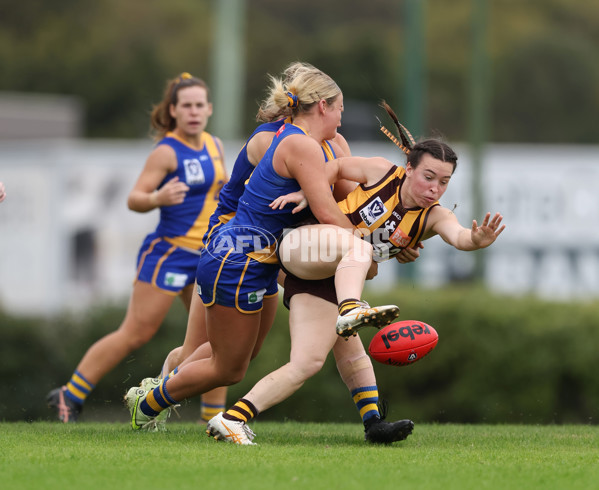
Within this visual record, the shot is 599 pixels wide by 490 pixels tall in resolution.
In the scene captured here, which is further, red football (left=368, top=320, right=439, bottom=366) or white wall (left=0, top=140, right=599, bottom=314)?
white wall (left=0, top=140, right=599, bottom=314)

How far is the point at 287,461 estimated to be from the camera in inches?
215

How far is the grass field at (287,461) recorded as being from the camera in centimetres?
496

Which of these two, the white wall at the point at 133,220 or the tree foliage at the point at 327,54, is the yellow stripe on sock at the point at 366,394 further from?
the tree foliage at the point at 327,54

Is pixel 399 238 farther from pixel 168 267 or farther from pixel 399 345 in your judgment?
pixel 168 267

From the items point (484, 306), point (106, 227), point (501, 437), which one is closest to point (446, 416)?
point (484, 306)

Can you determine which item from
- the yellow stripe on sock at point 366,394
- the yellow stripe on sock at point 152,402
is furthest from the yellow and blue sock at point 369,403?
the yellow stripe on sock at point 152,402

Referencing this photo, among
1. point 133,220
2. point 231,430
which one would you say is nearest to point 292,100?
point 231,430

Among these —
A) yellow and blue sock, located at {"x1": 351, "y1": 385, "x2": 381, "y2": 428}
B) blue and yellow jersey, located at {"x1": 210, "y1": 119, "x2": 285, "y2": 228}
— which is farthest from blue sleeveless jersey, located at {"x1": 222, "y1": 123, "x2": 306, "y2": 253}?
yellow and blue sock, located at {"x1": 351, "y1": 385, "x2": 381, "y2": 428}

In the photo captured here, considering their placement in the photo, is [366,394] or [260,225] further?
[366,394]

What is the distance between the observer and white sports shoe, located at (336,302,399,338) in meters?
5.53

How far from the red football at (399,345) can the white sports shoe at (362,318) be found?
1.47 feet

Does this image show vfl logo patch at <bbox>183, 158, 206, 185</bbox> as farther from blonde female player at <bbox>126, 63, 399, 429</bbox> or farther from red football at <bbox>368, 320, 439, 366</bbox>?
red football at <bbox>368, 320, 439, 366</bbox>

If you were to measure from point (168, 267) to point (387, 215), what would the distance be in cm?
223

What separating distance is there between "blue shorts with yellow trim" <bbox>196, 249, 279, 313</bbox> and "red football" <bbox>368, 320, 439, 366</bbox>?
0.73 metres
